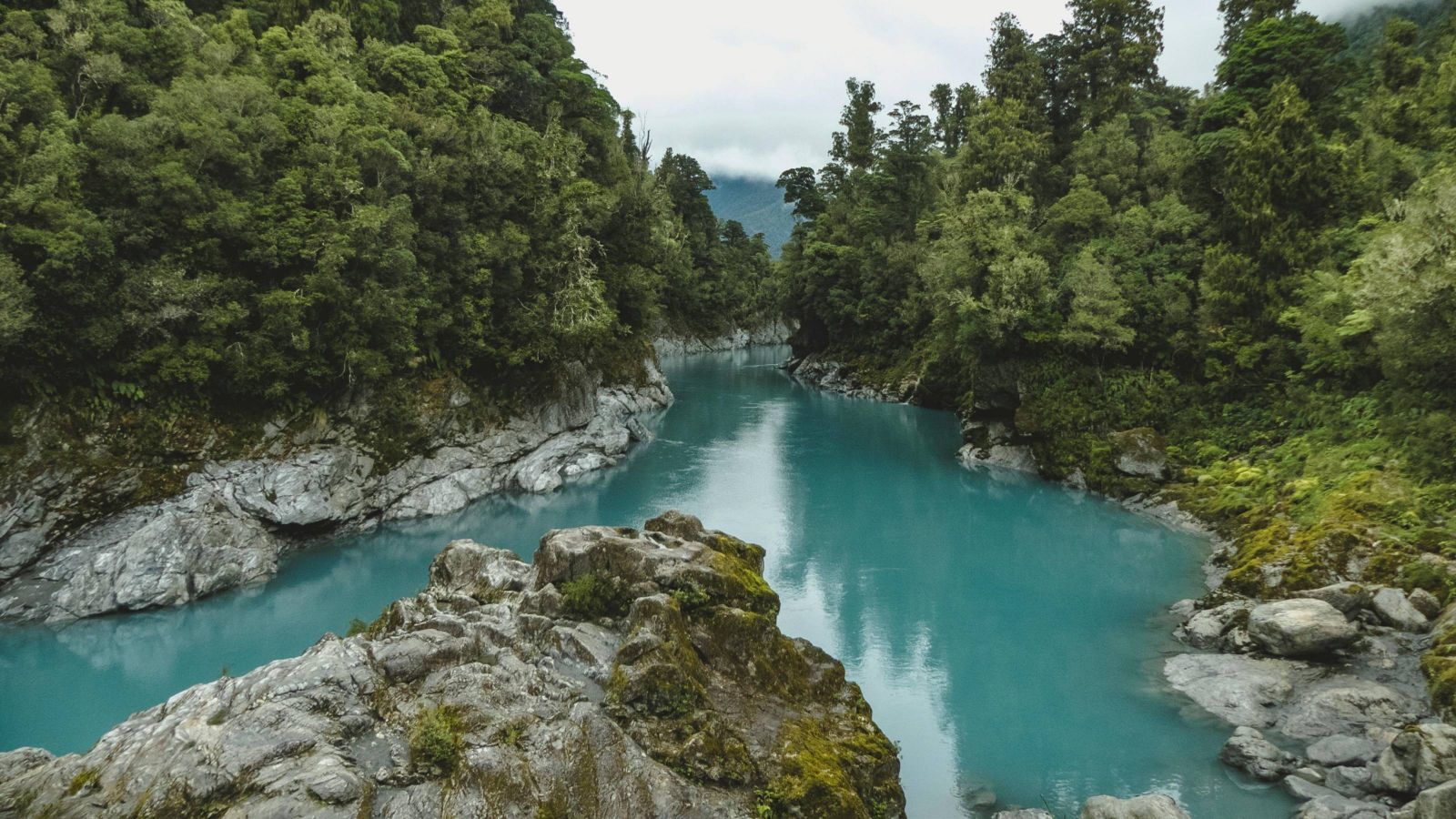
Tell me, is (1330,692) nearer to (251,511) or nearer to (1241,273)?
(1241,273)

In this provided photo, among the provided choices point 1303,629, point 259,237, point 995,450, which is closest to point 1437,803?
point 1303,629

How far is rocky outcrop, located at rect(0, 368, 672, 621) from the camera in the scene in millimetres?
18016

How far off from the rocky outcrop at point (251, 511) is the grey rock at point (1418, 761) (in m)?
25.1

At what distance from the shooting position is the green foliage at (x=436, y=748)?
319 inches

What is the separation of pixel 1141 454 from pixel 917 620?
14.0 metres

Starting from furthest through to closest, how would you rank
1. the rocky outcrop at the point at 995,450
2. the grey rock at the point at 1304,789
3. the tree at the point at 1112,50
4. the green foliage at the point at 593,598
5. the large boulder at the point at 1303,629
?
1. the tree at the point at 1112,50
2. the rocky outcrop at the point at 995,450
3. the large boulder at the point at 1303,629
4. the green foliage at the point at 593,598
5. the grey rock at the point at 1304,789

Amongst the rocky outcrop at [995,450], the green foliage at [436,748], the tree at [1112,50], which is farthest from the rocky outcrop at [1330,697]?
the tree at [1112,50]

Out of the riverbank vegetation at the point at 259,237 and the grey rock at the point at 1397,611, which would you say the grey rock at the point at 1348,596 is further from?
the riverbank vegetation at the point at 259,237

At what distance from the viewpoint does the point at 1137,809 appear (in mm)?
9906

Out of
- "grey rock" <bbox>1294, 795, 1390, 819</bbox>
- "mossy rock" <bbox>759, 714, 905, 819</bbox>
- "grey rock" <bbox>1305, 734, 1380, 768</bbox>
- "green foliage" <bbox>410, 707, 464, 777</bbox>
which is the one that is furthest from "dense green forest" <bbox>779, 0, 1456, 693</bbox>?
"green foliage" <bbox>410, 707, 464, 777</bbox>

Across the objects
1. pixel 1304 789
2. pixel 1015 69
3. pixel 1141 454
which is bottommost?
pixel 1304 789

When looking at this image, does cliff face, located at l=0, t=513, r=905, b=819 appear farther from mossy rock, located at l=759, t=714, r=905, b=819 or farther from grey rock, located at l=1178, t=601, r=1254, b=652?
grey rock, located at l=1178, t=601, r=1254, b=652

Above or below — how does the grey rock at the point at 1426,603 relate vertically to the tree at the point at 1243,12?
below

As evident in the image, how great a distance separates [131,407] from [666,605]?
1869cm
